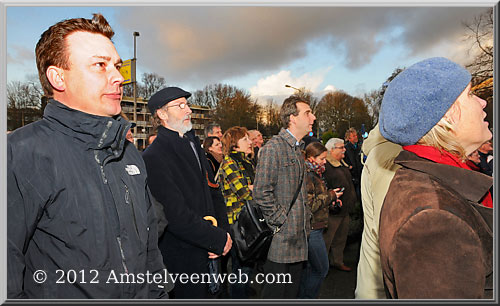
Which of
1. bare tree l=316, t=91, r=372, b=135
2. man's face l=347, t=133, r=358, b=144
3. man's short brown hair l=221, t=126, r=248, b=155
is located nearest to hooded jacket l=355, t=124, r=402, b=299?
man's short brown hair l=221, t=126, r=248, b=155

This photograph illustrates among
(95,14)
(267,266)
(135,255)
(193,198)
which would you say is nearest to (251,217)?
(267,266)

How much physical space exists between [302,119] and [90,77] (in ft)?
7.90

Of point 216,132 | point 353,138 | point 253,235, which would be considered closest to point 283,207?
point 253,235

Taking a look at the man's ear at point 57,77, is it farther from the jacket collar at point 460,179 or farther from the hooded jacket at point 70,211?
the jacket collar at point 460,179

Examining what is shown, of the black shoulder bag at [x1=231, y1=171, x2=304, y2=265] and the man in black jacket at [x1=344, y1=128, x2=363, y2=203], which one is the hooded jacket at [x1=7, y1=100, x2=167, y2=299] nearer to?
the black shoulder bag at [x1=231, y1=171, x2=304, y2=265]

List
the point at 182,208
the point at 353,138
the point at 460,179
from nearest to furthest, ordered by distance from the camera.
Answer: the point at 460,179 < the point at 182,208 < the point at 353,138

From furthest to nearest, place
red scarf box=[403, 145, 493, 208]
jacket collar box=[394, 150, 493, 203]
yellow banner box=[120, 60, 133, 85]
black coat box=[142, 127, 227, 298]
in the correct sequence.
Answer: black coat box=[142, 127, 227, 298] < yellow banner box=[120, 60, 133, 85] < red scarf box=[403, 145, 493, 208] < jacket collar box=[394, 150, 493, 203]

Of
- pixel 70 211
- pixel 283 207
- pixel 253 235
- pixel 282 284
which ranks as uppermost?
pixel 70 211

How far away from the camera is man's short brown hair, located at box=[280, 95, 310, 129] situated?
12.3 ft

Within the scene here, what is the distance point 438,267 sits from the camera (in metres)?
1.13

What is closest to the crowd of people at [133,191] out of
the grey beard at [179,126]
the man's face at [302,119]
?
the grey beard at [179,126]

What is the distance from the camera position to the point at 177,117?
10.1ft

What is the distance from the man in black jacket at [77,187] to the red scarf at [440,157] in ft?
3.95

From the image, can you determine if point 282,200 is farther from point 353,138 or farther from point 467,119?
point 353,138
